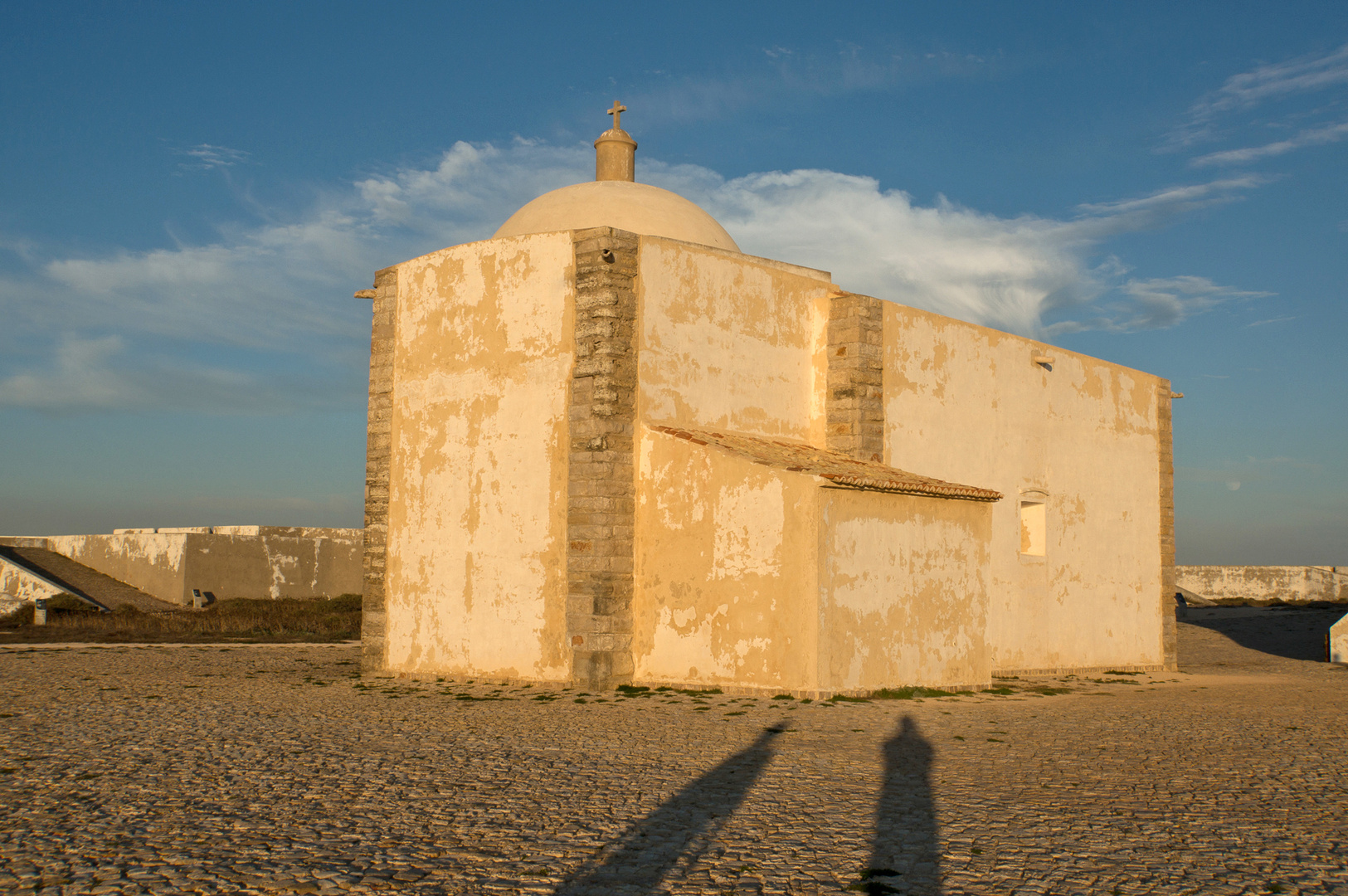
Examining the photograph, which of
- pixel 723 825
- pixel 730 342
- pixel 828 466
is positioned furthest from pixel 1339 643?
pixel 723 825

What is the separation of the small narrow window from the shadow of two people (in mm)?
10671

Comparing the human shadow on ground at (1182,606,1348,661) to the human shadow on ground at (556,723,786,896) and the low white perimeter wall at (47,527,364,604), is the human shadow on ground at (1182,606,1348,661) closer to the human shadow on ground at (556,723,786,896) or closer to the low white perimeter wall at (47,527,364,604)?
the human shadow on ground at (556,723,786,896)

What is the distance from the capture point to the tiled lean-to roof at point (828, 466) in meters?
12.1

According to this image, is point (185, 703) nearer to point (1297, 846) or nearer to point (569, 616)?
point (569, 616)

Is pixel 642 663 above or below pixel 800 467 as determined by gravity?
below

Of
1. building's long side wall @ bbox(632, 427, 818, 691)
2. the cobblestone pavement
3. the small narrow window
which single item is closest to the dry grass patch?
the cobblestone pavement

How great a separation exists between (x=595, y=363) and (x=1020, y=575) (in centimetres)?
869

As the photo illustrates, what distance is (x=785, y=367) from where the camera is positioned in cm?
1498

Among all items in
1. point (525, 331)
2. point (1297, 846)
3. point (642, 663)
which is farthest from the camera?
point (525, 331)

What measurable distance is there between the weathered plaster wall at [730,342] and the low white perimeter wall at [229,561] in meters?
18.7

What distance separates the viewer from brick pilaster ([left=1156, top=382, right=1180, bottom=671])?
19.8m

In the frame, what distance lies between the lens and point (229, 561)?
2848 centimetres

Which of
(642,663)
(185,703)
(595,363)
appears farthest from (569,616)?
(185,703)

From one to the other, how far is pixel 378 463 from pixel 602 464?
167 inches
